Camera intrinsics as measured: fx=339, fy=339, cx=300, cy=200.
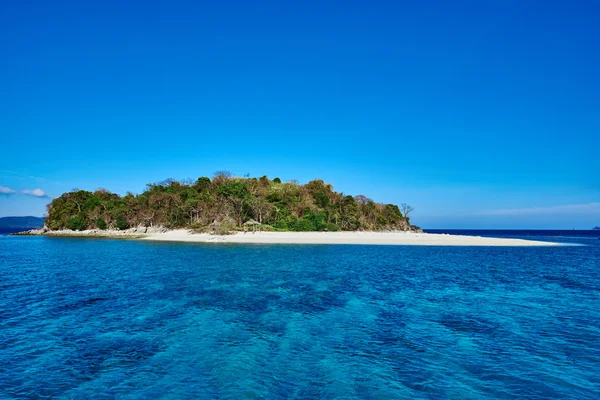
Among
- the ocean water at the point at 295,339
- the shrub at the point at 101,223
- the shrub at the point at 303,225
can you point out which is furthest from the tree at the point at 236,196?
the ocean water at the point at 295,339

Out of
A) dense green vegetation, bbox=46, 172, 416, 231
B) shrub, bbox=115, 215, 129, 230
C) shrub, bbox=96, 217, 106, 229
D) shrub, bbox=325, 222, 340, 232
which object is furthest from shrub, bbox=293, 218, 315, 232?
shrub, bbox=96, 217, 106, 229

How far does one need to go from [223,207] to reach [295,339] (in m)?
62.1

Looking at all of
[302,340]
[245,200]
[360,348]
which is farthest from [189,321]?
[245,200]

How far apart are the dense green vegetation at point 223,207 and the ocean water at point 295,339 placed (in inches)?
1944

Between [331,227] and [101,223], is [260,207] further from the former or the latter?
[101,223]

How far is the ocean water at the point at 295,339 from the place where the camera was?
772 centimetres

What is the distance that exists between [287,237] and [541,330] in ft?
172

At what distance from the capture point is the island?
216 feet

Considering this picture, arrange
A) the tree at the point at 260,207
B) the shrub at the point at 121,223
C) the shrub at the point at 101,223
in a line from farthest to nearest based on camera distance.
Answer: the shrub at the point at 101,223 → the shrub at the point at 121,223 → the tree at the point at 260,207

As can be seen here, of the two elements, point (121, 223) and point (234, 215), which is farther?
point (121, 223)

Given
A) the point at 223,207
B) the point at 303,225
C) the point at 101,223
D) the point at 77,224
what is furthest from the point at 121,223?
the point at 303,225

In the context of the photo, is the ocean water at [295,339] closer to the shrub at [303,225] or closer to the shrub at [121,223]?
the shrub at [303,225]

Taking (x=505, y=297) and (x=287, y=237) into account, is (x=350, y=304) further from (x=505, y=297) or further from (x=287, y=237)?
(x=287, y=237)

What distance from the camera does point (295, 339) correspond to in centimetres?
1085
